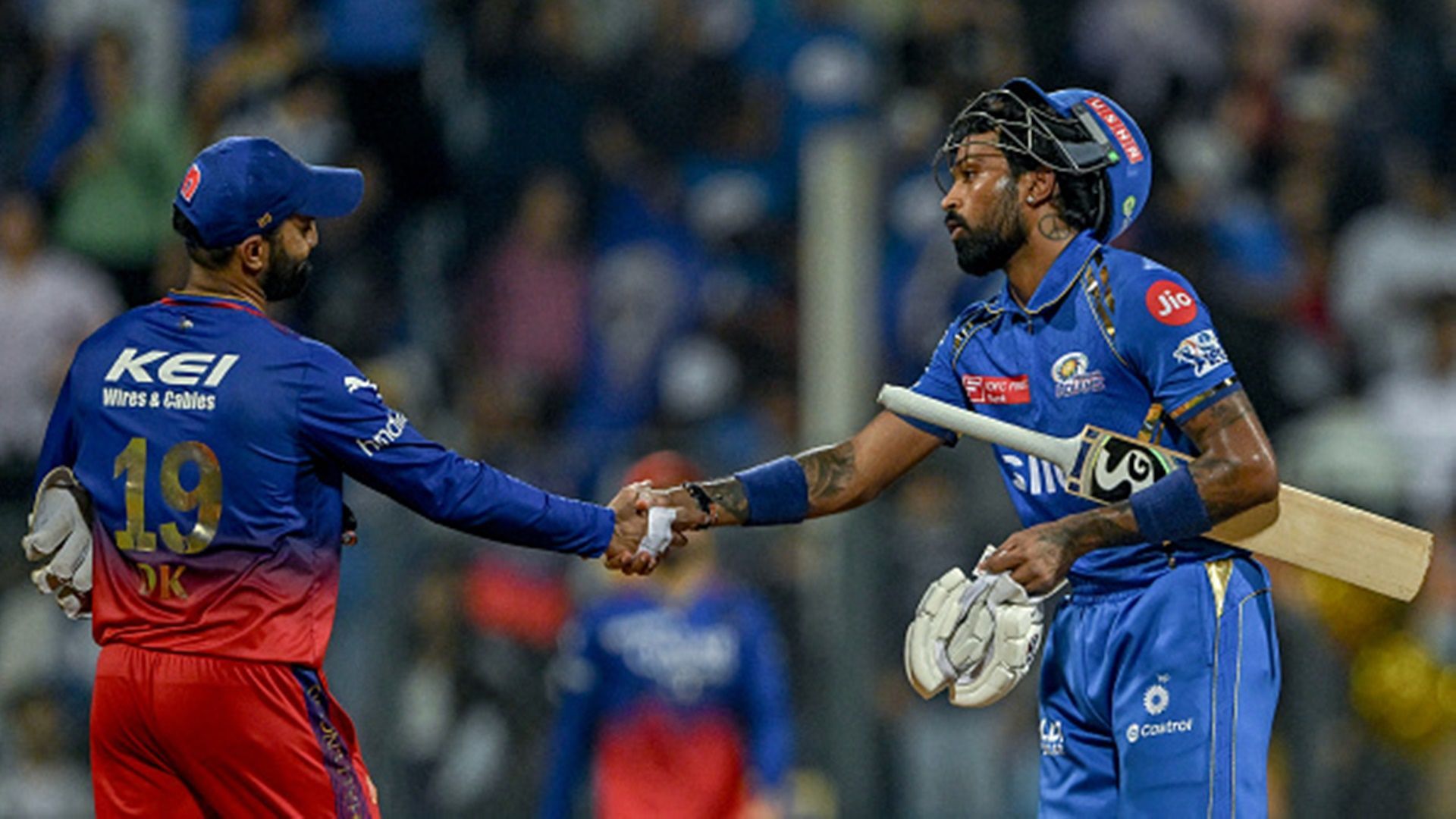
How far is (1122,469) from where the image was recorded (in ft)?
17.9

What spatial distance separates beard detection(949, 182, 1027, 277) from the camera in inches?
228

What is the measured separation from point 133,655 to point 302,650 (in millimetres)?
380

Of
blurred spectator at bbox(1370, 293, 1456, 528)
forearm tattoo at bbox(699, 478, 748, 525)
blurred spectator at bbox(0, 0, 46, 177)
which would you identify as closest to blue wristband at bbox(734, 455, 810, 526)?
forearm tattoo at bbox(699, 478, 748, 525)

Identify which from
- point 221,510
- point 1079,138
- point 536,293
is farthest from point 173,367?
point 536,293

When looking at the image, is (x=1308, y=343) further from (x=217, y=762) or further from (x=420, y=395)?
(x=217, y=762)

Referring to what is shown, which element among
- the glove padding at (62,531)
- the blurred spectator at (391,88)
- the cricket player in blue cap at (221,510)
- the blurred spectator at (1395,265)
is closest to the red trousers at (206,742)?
the cricket player in blue cap at (221,510)

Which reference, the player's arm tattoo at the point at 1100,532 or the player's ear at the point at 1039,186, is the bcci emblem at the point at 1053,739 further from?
the player's ear at the point at 1039,186

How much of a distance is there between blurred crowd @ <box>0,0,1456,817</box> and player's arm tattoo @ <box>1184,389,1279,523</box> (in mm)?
4613

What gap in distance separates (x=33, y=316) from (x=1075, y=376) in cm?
694

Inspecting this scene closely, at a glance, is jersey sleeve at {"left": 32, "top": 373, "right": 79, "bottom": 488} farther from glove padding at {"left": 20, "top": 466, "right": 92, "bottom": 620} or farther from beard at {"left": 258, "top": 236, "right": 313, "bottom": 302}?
beard at {"left": 258, "top": 236, "right": 313, "bottom": 302}

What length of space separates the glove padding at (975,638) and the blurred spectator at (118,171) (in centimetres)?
686

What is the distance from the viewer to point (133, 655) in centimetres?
525

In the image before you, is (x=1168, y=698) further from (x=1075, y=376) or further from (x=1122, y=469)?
(x=1075, y=376)

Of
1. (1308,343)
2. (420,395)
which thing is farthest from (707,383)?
(1308,343)
